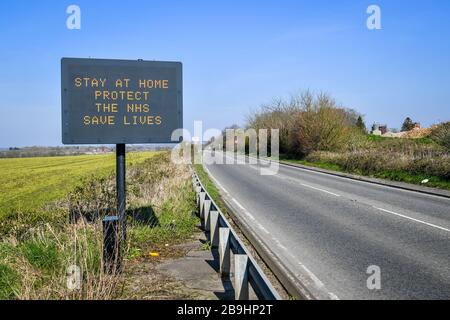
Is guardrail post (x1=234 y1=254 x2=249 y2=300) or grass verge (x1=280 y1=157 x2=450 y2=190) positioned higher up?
guardrail post (x1=234 y1=254 x2=249 y2=300)

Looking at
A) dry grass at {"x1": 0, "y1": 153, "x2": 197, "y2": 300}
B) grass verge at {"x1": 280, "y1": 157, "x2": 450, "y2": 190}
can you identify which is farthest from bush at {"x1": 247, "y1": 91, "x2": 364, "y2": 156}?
dry grass at {"x1": 0, "y1": 153, "x2": 197, "y2": 300}

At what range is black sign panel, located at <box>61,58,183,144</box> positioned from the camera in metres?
7.60

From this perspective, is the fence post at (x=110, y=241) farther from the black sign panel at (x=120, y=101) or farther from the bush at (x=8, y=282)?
the black sign panel at (x=120, y=101)

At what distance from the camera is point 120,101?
7.86 metres

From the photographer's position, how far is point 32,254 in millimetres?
6266

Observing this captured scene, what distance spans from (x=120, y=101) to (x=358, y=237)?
218 inches

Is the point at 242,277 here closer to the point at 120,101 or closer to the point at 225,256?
the point at 225,256

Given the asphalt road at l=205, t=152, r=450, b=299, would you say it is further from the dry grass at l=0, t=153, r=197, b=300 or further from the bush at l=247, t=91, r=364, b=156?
the bush at l=247, t=91, r=364, b=156

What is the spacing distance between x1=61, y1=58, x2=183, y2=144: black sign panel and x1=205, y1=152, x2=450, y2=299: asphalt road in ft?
11.0

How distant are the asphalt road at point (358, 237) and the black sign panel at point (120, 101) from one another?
3.36m

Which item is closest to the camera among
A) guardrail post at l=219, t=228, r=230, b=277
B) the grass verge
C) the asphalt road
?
the asphalt road
